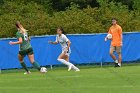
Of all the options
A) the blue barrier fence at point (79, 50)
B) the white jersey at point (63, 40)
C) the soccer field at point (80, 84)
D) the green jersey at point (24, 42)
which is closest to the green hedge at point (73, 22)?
the blue barrier fence at point (79, 50)

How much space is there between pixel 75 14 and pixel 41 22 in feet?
6.28

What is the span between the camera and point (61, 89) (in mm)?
13266

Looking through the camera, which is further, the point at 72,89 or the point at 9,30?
the point at 9,30

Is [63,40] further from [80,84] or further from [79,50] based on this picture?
[80,84]

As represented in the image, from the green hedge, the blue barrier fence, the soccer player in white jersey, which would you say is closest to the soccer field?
the soccer player in white jersey

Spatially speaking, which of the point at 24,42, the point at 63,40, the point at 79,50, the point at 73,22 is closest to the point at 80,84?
the point at 24,42

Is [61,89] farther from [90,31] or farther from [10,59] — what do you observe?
[90,31]

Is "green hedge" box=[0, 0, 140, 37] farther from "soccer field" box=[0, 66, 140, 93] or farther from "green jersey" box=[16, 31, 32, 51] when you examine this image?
"soccer field" box=[0, 66, 140, 93]

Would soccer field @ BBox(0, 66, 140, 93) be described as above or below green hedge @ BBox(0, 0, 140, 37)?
above

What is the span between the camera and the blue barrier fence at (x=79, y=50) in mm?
21781

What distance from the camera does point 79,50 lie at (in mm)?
22266

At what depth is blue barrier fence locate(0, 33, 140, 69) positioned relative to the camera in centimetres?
2178

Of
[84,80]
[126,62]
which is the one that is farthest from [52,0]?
[84,80]

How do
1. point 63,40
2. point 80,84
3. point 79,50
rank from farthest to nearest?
point 79,50 → point 63,40 → point 80,84
